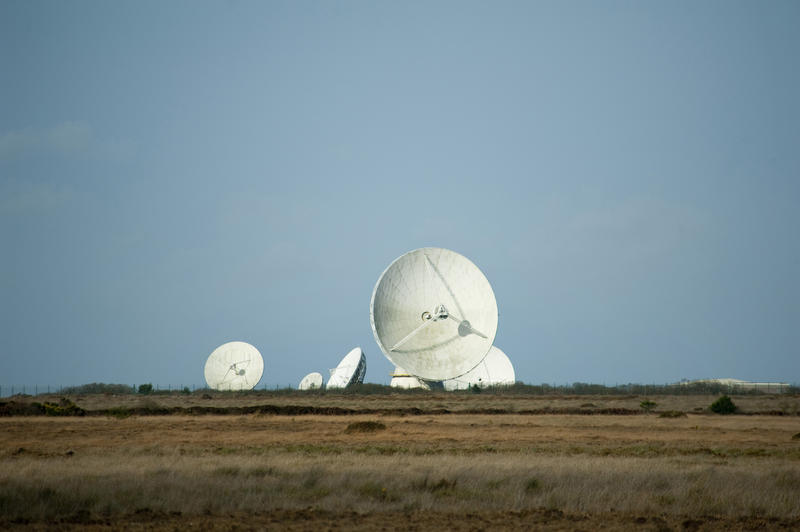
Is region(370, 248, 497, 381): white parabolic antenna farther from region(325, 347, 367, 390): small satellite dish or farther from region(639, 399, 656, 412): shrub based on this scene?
region(325, 347, 367, 390): small satellite dish

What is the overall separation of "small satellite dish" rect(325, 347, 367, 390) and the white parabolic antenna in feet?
60.4

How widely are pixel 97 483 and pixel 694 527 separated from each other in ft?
40.1

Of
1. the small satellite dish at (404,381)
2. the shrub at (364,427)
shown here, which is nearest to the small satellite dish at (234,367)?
the small satellite dish at (404,381)

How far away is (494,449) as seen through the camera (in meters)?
27.8

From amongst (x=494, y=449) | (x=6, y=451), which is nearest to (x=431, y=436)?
(x=494, y=449)

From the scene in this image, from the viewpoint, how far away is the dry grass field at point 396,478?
1516 cm

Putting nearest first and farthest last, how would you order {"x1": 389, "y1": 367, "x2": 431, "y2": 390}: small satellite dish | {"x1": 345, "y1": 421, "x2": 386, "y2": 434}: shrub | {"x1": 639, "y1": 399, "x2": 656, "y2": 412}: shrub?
{"x1": 345, "y1": 421, "x2": 386, "y2": 434}: shrub < {"x1": 639, "y1": 399, "x2": 656, "y2": 412}: shrub < {"x1": 389, "y1": 367, "x2": 431, "y2": 390}: small satellite dish

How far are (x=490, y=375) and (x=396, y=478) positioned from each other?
211 feet

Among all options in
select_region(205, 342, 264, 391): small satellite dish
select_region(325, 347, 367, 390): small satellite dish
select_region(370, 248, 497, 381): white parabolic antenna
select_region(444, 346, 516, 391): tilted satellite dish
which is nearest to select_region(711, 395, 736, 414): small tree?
select_region(370, 248, 497, 381): white parabolic antenna

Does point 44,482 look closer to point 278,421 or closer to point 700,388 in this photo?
point 278,421

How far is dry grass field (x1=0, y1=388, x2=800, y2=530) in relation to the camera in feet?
49.8

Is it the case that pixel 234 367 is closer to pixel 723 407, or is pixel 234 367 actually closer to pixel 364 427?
pixel 723 407

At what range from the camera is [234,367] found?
87.4 m

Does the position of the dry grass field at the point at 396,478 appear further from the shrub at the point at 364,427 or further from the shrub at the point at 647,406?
the shrub at the point at 647,406
